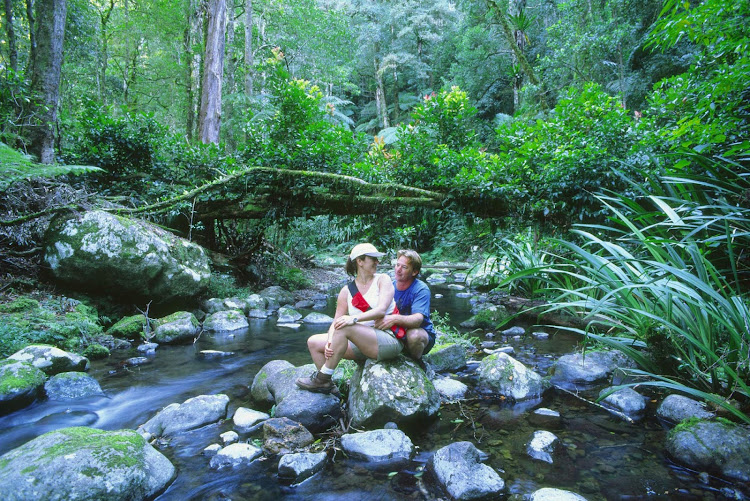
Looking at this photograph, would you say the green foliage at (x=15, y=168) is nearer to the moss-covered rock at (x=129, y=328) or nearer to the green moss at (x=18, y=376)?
the moss-covered rock at (x=129, y=328)

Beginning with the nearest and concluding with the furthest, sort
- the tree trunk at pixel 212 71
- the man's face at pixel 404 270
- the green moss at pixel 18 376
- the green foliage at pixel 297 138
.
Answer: the man's face at pixel 404 270
the green moss at pixel 18 376
the green foliage at pixel 297 138
the tree trunk at pixel 212 71

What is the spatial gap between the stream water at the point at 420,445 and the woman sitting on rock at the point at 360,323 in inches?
29.1

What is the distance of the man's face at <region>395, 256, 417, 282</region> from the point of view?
12.1 ft

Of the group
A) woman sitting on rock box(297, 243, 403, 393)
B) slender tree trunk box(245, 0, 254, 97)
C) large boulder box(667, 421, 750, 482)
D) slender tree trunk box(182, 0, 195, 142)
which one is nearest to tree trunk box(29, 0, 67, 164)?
slender tree trunk box(245, 0, 254, 97)

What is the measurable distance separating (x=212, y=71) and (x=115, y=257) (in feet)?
22.2

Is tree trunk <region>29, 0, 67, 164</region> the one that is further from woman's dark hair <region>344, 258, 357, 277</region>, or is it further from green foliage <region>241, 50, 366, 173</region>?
woman's dark hair <region>344, 258, 357, 277</region>

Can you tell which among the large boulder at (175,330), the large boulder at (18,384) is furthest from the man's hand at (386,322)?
the large boulder at (175,330)

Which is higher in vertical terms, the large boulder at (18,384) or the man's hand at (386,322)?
the man's hand at (386,322)

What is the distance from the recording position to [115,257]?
21.0 feet

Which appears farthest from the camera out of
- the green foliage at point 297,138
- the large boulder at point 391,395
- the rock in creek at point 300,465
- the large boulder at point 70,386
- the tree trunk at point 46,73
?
the green foliage at point 297,138

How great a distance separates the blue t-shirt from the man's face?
0.09 metres

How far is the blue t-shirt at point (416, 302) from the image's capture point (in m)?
3.63

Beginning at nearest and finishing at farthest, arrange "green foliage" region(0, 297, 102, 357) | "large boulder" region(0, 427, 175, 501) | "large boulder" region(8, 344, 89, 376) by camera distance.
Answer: "large boulder" region(0, 427, 175, 501), "large boulder" region(8, 344, 89, 376), "green foliage" region(0, 297, 102, 357)

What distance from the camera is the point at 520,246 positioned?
7.97 m
